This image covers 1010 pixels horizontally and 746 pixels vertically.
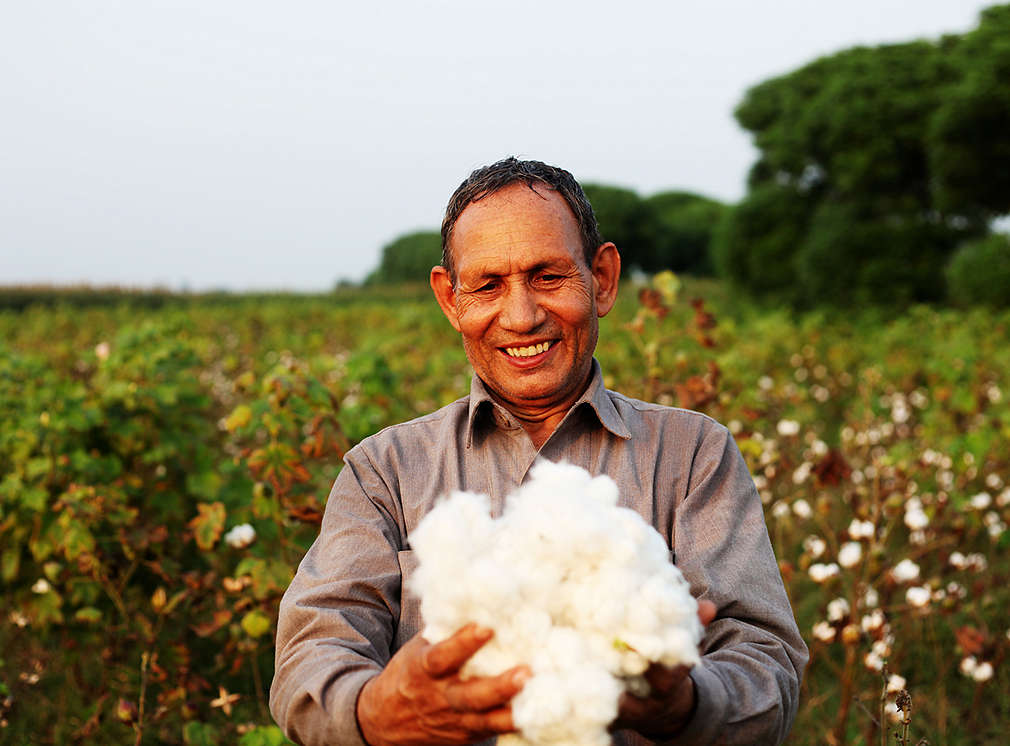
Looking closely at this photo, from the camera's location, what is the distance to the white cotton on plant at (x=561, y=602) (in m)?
1.14

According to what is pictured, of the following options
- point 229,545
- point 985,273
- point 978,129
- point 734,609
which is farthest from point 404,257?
point 734,609

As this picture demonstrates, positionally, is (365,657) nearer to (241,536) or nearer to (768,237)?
(241,536)

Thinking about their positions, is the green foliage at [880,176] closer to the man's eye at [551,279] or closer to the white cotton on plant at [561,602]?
the man's eye at [551,279]

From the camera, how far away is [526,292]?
1942 millimetres

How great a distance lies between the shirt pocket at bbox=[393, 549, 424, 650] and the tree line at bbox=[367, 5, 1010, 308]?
16576 millimetres

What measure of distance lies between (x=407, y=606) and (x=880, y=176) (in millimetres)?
22424

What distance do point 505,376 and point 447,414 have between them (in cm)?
16

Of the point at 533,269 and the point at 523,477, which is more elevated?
the point at 533,269

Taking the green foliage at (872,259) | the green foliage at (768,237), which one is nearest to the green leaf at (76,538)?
the green foliage at (872,259)

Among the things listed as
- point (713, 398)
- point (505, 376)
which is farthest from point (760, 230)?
point (505, 376)

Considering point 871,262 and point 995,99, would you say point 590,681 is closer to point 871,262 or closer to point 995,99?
point 995,99

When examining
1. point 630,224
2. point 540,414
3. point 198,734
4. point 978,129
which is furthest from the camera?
point 630,224

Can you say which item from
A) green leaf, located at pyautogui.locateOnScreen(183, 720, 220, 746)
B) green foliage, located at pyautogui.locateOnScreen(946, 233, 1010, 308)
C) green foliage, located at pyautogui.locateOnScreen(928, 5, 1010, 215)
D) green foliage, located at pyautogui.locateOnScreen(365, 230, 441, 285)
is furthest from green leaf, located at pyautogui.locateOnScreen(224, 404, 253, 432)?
green foliage, located at pyautogui.locateOnScreen(365, 230, 441, 285)

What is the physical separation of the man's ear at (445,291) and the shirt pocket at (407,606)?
56cm
